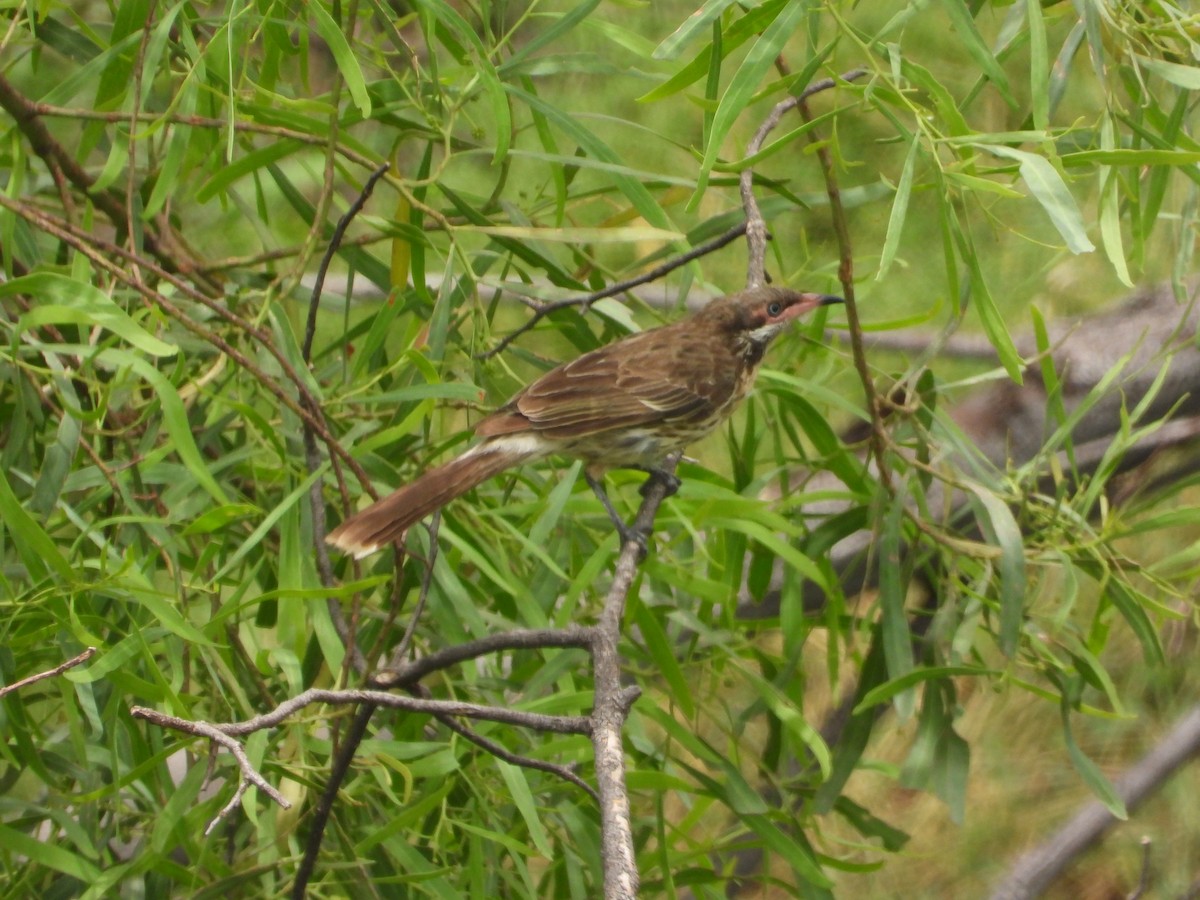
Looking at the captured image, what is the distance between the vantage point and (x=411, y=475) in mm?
2518

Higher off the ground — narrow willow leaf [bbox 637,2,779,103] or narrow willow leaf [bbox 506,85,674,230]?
narrow willow leaf [bbox 637,2,779,103]

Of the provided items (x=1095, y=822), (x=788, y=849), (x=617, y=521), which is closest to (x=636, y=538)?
(x=617, y=521)

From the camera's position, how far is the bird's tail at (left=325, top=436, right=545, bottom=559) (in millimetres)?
2129

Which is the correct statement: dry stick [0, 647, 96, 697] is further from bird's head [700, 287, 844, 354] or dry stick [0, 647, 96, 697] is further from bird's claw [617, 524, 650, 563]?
bird's head [700, 287, 844, 354]

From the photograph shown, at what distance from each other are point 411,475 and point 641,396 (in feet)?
2.18

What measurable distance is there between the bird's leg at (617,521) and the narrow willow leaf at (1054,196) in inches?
32.2

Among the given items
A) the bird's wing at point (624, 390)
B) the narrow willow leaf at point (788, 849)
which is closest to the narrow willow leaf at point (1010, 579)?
the narrow willow leaf at point (788, 849)

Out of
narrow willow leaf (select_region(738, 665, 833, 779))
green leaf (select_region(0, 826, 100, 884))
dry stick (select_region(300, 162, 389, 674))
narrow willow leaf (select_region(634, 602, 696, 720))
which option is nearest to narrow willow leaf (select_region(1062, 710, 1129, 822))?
narrow willow leaf (select_region(738, 665, 833, 779))

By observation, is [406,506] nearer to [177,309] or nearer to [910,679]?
[177,309]

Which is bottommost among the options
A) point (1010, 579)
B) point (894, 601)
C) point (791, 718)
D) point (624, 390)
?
point (791, 718)

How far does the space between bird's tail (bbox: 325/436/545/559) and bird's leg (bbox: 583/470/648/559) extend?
21cm

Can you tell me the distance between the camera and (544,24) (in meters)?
5.89

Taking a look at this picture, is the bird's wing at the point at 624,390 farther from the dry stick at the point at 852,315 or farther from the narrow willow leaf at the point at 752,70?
the narrow willow leaf at the point at 752,70

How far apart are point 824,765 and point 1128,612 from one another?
1.93 ft
